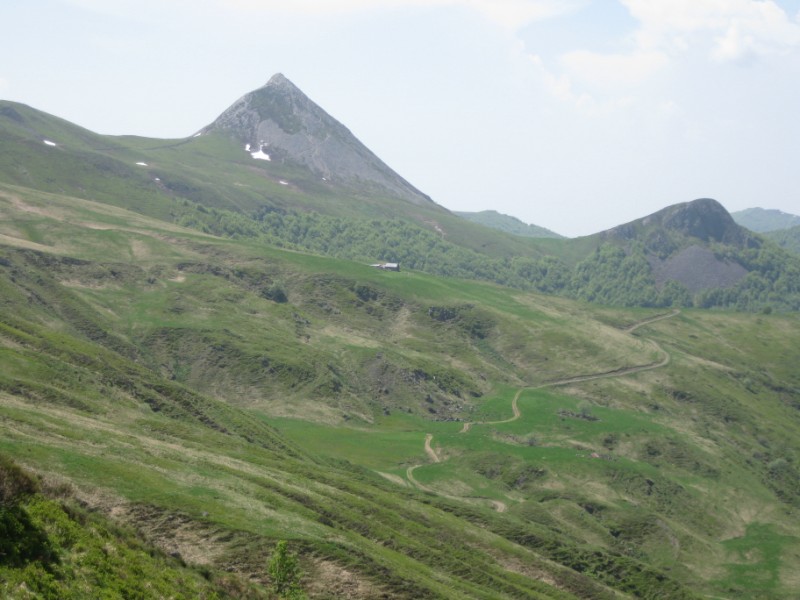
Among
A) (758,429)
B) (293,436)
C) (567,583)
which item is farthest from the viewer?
(758,429)

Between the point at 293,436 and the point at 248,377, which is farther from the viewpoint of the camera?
the point at 248,377

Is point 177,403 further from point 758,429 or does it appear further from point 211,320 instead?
point 758,429

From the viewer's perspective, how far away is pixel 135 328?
585ft

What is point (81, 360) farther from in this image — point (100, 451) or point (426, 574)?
point (426, 574)

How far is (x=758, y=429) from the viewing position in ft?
656

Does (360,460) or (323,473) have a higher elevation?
(323,473)

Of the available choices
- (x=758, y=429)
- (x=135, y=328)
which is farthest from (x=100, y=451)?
(x=758, y=429)

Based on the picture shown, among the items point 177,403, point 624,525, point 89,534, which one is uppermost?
point 89,534

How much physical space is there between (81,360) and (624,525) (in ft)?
298

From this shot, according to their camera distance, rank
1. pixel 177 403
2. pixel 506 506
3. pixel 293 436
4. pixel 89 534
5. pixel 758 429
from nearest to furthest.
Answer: pixel 89 534 → pixel 177 403 → pixel 506 506 → pixel 293 436 → pixel 758 429

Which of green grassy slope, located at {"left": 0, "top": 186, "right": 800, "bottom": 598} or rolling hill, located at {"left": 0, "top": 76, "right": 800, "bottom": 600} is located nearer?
rolling hill, located at {"left": 0, "top": 76, "right": 800, "bottom": 600}

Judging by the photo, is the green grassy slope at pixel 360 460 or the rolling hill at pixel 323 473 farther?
the green grassy slope at pixel 360 460

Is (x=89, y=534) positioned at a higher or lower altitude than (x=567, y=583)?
higher

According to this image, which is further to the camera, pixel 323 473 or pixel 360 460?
pixel 360 460
